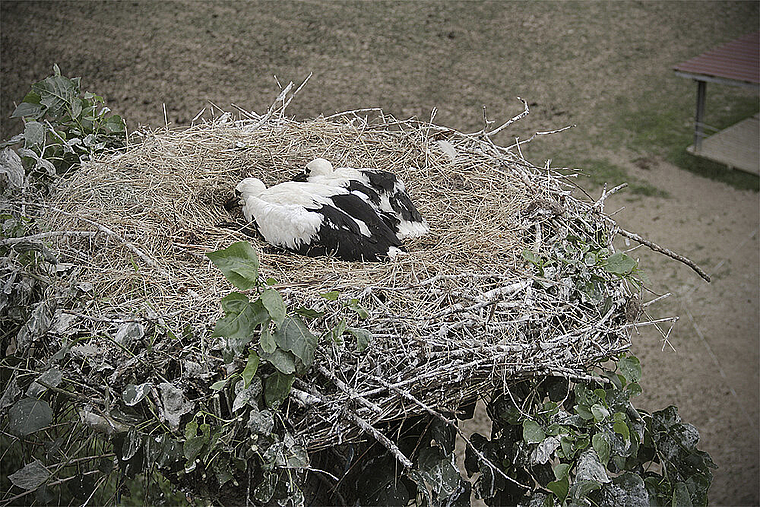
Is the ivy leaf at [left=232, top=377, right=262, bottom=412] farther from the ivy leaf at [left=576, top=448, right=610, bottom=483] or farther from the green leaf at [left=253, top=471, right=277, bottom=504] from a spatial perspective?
the ivy leaf at [left=576, top=448, right=610, bottom=483]

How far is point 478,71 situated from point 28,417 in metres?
4.62

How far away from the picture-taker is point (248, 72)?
5.13 meters

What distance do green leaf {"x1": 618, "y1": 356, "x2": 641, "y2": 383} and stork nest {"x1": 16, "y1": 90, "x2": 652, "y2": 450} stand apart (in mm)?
32

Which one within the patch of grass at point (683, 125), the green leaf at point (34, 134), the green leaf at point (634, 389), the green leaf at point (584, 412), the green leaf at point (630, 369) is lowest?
the patch of grass at point (683, 125)

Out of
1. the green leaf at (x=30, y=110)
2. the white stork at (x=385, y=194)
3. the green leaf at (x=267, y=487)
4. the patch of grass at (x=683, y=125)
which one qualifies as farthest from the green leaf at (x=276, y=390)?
the patch of grass at (x=683, y=125)

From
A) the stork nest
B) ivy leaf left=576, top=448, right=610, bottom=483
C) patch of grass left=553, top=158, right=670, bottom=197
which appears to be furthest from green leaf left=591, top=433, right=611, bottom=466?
patch of grass left=553, top=158, right=670, bottom=197

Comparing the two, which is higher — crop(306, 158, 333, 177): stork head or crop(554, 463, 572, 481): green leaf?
crop(306, 158, 333, 177): stork head

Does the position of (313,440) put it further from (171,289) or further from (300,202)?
(300,202)

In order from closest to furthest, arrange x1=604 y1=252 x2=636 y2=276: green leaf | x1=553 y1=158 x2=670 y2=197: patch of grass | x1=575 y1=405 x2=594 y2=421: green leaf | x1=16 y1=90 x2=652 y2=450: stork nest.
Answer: x1=16 y1=90 x2=652 y2=450: stork nest < x1=575 y1=405 x2=594 y2=421: green leaf < x1=604 y1=252 x2=636 y2=276: green leaf < x1=553 y1=158 x2=670 y2=197: patch of grass

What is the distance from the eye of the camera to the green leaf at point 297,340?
1.20 m

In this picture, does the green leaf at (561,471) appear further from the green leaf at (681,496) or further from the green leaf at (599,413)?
the green leaf at (681,496)

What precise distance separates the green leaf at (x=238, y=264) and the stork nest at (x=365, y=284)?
0.15 m

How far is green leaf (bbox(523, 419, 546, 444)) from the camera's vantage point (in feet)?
4.52

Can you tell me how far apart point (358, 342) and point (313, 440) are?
0.62 feet
